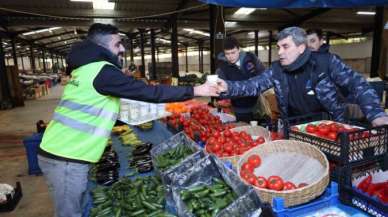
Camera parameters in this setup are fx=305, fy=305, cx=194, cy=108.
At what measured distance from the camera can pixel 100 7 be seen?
1162 centimetres

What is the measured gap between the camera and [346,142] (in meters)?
1.52

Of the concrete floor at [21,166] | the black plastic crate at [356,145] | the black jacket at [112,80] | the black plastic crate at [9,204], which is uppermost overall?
the black jacket at [112,80]

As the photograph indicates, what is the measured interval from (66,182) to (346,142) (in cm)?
169

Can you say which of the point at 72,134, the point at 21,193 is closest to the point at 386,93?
the point at 72,134

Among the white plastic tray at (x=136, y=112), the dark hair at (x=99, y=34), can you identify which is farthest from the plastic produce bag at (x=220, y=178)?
the white plastic tray at (x=136, y=112)

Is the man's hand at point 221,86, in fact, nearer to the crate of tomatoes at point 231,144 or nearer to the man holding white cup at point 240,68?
the crate of tomatoes at point 231,144

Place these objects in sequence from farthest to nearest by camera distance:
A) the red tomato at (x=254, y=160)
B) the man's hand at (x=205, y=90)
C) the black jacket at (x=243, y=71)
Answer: the black jacket at (x=243, y=71) < the man's hand at (x=205, y=90) < the red tomato at (x=254, y=160)

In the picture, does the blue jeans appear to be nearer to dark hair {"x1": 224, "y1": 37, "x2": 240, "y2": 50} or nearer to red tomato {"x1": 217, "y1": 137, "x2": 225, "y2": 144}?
red tomato {"x1": 217, "y1": 137, "x2": 225, "y2": 144}

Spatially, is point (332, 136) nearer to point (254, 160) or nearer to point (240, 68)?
point (254, 160)

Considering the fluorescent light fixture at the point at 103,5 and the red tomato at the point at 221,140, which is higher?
the fluorescent light fixture at the point at 103,5

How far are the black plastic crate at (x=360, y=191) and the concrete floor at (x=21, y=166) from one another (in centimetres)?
349

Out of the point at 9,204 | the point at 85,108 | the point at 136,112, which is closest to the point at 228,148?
the point at 85,108

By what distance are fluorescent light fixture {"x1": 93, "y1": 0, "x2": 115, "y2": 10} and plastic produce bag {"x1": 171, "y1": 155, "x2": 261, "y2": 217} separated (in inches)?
405

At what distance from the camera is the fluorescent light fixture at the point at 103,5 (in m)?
11.0
